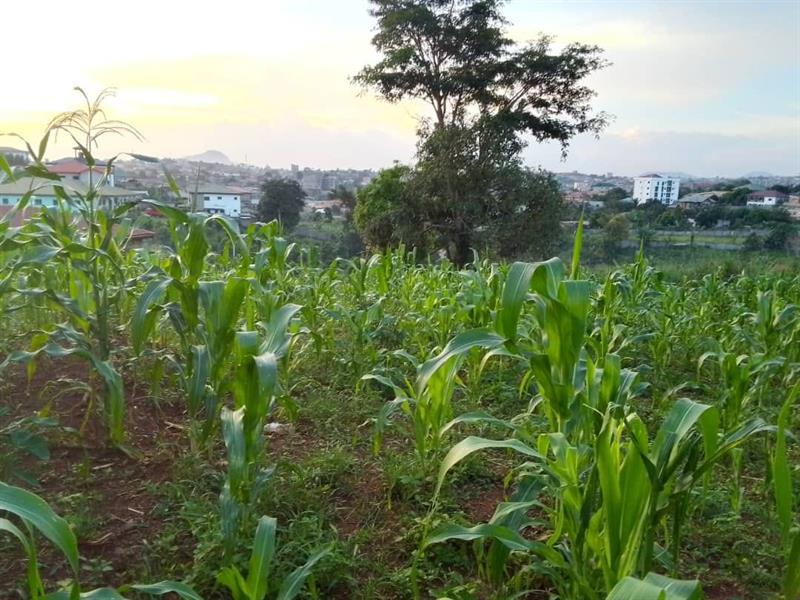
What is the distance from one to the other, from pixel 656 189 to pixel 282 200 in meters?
11.4

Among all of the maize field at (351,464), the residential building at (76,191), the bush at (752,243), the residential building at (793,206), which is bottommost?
the maize field at (351,464)

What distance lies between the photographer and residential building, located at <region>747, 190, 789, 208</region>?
1599 centimetres

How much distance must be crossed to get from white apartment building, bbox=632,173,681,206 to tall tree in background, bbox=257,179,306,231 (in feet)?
32.4

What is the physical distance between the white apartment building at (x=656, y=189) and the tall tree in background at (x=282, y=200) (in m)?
9.87

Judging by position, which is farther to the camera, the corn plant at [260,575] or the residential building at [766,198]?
the residential building at [766,198]

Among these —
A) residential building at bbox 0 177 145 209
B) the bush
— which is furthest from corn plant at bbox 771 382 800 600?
the bush

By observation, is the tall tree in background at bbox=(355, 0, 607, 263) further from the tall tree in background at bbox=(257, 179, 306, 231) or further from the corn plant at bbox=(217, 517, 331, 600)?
the corn plant at bbox=(217, 517, 331, 600)

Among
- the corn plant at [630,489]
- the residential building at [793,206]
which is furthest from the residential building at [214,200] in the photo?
the residential building at [793,206]

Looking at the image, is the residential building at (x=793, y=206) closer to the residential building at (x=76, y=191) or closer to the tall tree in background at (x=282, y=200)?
the tall tree in background at (x=282, y=200)

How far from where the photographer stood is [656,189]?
53.8ft

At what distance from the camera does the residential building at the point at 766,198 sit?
16.0 metres

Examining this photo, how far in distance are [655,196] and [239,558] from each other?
55.8 ft

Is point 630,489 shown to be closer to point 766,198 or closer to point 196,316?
point 196,316

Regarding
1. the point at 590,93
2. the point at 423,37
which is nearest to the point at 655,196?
the point at 590,93
